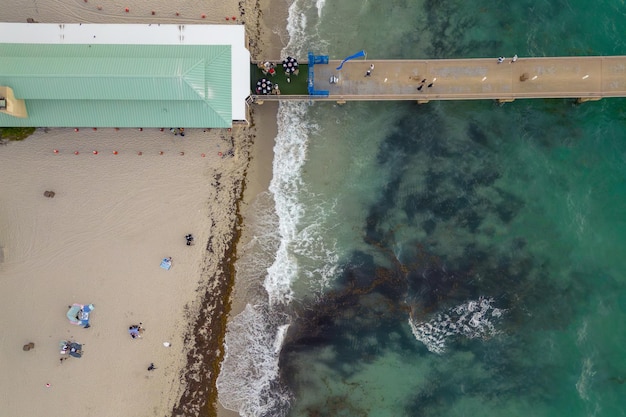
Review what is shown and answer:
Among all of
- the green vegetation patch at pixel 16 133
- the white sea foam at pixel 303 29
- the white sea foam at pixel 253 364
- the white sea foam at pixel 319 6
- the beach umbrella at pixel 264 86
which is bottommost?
the white sea foam at pixel 253 364

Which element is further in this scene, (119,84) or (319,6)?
(319,6)

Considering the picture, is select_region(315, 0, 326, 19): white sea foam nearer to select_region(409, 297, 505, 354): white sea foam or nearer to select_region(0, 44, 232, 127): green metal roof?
select_region(0, 44, 232, 127): green metal roof

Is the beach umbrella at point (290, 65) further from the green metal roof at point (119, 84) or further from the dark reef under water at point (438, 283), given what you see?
the dark reef under water at point (438, 283)

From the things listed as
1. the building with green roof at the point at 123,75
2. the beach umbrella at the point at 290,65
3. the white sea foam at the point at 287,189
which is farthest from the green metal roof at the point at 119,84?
the white sea foam at the point at 287,189

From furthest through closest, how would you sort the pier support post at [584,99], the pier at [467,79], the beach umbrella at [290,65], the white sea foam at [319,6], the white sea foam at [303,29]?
1. the white sea foam at [319,6]
2. the white sea foam at [303,29]
3. the pier support post at [584,99]
4. the pier at [467,79]
5. the beach umbrella at [290,65]

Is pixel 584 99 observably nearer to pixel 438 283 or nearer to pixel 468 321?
pixel 438 283

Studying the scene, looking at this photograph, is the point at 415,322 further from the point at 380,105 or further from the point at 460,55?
the point at 460,55

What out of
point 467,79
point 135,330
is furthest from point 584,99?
point 135,330
